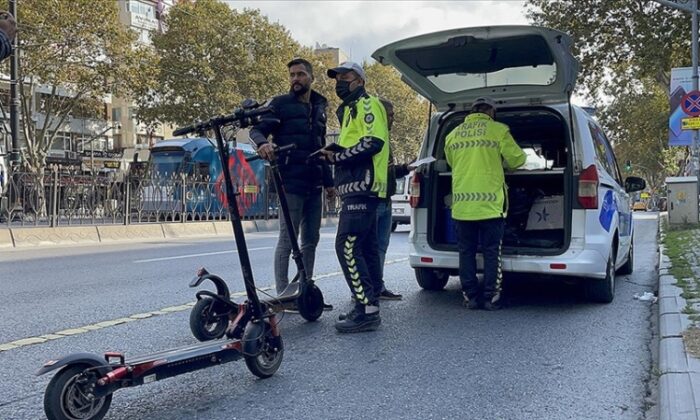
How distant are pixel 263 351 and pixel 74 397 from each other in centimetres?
114

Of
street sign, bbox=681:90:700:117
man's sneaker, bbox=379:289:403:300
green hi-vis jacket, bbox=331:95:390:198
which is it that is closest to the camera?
green hi-vis jacket, bbox=331:95:390:198

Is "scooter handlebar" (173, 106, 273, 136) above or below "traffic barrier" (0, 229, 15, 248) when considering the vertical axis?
above

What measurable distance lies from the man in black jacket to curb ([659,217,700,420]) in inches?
106

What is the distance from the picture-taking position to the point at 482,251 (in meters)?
5.73

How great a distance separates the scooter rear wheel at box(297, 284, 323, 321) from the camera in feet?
16.5

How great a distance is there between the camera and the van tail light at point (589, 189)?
5598 mm

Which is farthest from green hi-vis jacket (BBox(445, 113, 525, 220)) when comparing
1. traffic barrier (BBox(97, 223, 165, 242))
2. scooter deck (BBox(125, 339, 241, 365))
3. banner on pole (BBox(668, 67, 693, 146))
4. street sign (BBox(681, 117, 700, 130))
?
banner on pole (BBox(668, 67, 693, 146))

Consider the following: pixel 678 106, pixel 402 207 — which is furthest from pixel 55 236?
pixel 678 106

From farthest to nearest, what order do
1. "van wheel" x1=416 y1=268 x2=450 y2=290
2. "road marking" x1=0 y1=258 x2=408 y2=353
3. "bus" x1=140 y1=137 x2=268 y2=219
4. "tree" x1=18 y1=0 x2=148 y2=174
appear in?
"tree" x1=18 y1=0 x2=148 y2=174 → "bus" x1=140 y1=137 x2=268 y2=219 → "van wheel" x1=416 y1=268 x2=450 y2=290 → "road marking" x1=0 y1=258 x2=408 y2=353

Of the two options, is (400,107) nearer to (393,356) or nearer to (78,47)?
(78,47)

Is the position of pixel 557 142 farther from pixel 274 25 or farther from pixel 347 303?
pixel 274 25

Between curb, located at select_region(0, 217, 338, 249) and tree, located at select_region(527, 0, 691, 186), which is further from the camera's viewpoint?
tree, located at select_region(527, 0, 691, 186)

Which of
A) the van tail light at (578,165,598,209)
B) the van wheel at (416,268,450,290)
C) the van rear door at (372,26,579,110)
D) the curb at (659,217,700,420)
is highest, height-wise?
the van rear door at (372,26,579,110)

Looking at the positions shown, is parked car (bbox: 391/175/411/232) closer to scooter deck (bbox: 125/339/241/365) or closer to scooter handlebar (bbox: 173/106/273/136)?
scooter handlebar (bbox: 173/106/273/136)
